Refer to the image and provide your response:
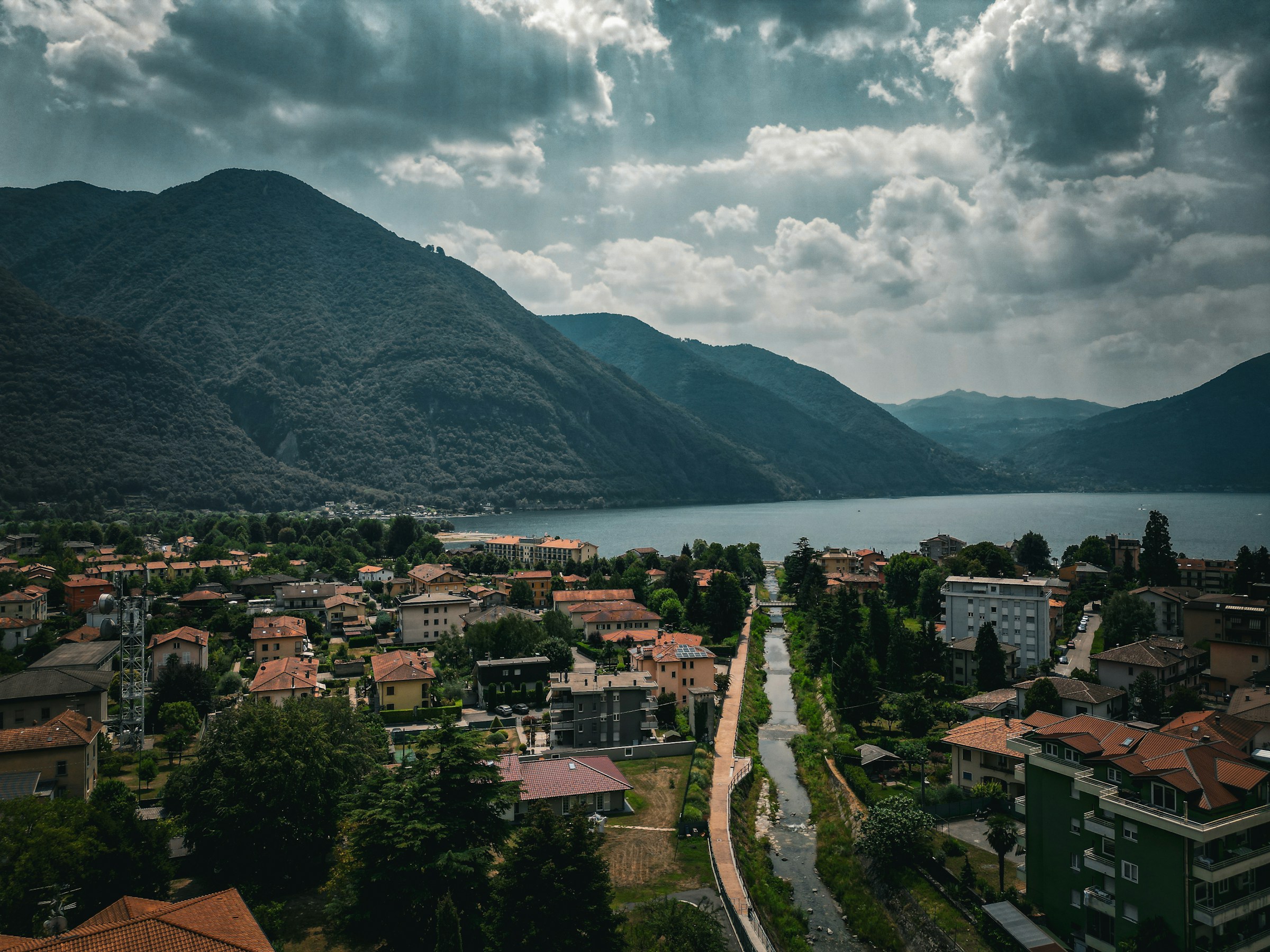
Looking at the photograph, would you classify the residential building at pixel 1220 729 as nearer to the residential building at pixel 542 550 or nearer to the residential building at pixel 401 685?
the residential building at pixel 401 685

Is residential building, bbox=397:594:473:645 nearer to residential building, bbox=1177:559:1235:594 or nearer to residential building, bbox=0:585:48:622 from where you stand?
residential building, bbox=0:585:48:622

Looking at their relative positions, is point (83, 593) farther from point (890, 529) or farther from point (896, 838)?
point (890, 529)

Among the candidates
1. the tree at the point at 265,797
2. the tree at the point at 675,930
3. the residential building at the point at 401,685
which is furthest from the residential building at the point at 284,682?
the tree at the point at 675,930

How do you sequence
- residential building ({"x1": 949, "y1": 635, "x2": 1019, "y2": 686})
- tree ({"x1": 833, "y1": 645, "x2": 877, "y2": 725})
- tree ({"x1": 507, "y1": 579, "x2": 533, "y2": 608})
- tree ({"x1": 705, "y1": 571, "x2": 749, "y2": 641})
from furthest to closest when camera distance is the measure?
tree ({"x1": 507, "y1": 579, "x2": 533, "y2": 608}), tree ({"x1": 705, "y1": 571, "x2": 749, "y2": 641}), residential building ({"x1": 949, "y1": 635, "x2": 1019, "y2": 686}), tree ({"x1": 833, "y1": 645, "x2": 877, "y2": 725})

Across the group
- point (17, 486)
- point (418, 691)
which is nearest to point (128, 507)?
point (17, 486)

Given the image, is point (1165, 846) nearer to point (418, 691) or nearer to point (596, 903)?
point (596, 903)

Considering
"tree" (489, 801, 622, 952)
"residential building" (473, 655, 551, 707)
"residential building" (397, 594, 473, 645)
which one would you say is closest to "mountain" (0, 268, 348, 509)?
"residential building" (397, 594, 473, 645)
